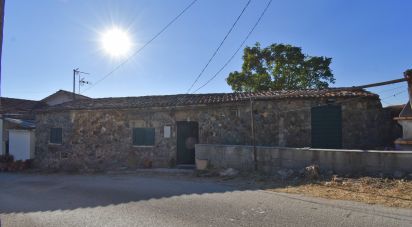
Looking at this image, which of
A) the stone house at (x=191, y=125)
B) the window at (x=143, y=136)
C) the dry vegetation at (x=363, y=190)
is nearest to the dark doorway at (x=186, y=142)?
the stone house at (x=191, y=125)

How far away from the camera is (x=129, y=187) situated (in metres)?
10.5

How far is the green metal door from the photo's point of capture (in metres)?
14.3

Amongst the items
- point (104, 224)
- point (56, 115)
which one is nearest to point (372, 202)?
point (104, 224)

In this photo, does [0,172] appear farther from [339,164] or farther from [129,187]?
[339,164]

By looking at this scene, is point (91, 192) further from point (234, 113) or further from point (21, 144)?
point (21, 144)

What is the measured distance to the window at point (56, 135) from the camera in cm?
1843

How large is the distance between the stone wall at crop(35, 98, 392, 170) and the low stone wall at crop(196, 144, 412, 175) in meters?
2.21

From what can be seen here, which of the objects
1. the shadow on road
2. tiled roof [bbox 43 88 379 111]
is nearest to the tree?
tiled roof [bbox 43 88 379 111]

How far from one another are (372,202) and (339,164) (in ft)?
9.53

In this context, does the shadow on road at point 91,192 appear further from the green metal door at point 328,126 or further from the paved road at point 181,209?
the green metal door at point 328,126

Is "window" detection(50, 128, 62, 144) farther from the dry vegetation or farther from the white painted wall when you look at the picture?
the dry vegetation

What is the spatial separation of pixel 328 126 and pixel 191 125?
5896 mm

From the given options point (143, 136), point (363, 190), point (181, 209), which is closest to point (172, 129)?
point (143, 136)

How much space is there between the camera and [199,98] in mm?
16688
